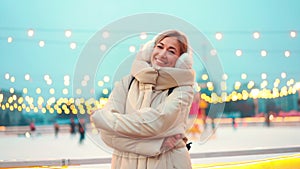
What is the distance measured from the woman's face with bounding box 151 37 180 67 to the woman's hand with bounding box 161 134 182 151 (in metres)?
0.15

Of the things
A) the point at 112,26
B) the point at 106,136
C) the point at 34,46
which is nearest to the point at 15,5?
the point at 34,46

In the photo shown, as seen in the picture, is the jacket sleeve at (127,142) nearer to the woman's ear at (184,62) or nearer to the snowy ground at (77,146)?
the woman's ear at (184,62)

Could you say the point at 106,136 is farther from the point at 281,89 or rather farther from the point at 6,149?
the point at 281,89

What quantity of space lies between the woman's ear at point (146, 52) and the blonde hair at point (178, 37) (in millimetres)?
14

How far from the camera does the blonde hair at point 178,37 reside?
0.94 meters

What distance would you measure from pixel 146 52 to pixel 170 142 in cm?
20

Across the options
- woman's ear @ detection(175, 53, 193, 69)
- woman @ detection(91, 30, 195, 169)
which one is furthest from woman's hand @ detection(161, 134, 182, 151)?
woman's ear @ detection(175, 53, 193, 69)

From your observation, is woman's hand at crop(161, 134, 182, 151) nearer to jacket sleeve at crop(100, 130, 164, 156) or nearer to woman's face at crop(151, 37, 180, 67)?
jacket sleeve at crop(100, 130, 164, 156)

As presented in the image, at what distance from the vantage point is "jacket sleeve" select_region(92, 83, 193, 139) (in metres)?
0.88

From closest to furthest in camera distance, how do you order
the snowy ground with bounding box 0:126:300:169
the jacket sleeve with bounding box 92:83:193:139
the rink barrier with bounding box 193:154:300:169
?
the jacket sleeve with bounding box 92:83:193:139 → the rink barrier with bounding box 193:154:300:169 → the snowy ground with bounding box 0:126:300:169

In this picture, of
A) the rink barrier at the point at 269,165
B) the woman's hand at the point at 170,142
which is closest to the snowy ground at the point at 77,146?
the rink barrier at the point at 269,165

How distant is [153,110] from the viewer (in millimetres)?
891

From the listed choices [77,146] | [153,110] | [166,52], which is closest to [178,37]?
[166,52]

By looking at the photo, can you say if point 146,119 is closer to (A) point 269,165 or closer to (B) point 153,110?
(B) point 153,110
